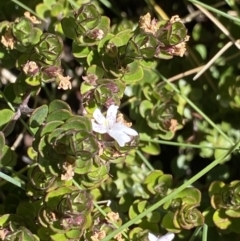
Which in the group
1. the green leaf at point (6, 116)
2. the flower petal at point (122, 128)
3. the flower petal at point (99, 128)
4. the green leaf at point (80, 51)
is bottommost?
the flower petal at point (122, 128)

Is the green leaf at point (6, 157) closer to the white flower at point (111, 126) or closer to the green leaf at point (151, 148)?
the white flower at point (111, 126)

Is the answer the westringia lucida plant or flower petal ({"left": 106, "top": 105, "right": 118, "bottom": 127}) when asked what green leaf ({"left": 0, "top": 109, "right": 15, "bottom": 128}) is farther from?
flower petal ({"left": 106, "top": 105, "right": 118, "bottom": 127})

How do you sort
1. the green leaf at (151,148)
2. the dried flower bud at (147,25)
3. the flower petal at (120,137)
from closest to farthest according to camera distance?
the flower petal at (120,137) < the dried flower bud at (147,25) < the green leaf at (151,148)

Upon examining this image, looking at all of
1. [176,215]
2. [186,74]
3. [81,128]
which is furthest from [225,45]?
[81,128]

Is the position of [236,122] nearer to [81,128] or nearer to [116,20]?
[116,20]

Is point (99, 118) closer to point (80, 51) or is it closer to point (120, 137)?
point (120, 137)

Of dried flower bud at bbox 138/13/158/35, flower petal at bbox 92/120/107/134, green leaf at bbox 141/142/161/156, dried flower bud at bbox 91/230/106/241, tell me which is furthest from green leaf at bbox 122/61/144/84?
dried flower bud at bbox 91/230/106/241

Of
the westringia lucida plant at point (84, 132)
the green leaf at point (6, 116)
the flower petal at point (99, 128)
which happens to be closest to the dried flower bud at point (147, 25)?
the westringia lucida plant at point (84, 132)

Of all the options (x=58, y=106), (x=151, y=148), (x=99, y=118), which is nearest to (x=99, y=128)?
(x=99, y=118)
